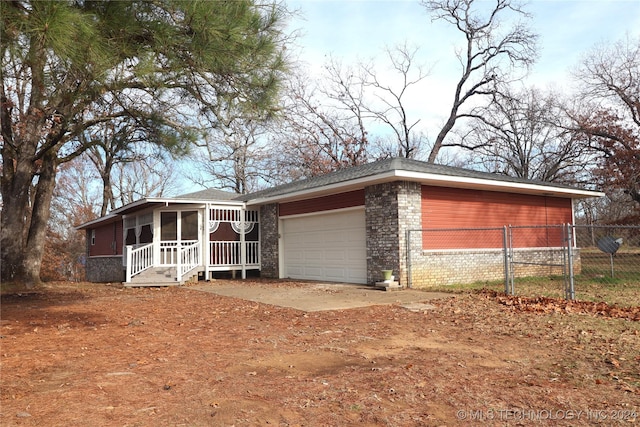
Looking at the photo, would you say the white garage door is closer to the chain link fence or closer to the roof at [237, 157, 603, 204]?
the roof at [237, 157, 603, 204]

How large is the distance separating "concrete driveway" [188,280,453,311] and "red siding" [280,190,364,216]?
2335 mm

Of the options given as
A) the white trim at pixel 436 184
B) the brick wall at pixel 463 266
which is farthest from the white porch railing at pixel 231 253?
the brick wall at pixel 463 266

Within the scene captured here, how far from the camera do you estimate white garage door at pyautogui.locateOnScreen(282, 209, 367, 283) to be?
12898mm

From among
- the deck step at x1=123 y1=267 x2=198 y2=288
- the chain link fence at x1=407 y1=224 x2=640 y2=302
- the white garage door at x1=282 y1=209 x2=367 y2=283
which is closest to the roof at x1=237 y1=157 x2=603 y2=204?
the white garage door at x1=282 y1=209 x2=367 y2=283

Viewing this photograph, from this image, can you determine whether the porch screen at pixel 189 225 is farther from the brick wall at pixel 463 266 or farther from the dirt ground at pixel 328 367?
the brick wall at pixel 463 266

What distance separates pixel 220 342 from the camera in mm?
5906

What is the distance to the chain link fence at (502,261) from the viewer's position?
11438 mm

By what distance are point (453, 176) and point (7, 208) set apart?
38.5 feet

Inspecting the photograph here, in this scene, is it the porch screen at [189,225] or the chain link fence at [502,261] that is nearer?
the chain link fence at [502,261]

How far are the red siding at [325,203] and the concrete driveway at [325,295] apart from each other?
7.66 ft

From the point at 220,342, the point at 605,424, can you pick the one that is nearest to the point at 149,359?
the point at 220,342

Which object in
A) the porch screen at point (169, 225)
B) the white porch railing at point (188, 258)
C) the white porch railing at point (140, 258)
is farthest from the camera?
the porch screen at point (169, 225)

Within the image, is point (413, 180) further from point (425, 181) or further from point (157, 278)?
point (157, 278)

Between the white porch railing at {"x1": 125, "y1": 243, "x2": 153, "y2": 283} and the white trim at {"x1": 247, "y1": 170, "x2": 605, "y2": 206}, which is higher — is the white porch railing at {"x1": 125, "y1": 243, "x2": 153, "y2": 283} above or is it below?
below
